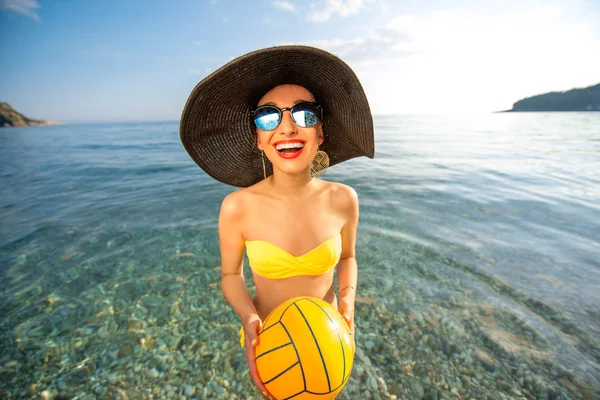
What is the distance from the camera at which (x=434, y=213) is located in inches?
286

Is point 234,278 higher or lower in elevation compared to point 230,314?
higher

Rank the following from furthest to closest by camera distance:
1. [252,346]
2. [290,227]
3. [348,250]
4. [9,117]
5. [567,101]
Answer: [567,101] → [9,117] → [348,250] → [290,227] → [252,346]

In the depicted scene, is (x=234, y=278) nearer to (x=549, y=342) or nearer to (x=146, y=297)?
(x=146, y=297)

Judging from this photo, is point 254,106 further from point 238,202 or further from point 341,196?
point 341,196

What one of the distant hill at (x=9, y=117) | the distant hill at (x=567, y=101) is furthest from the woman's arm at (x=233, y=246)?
the distant hill at (x=567, y=101)

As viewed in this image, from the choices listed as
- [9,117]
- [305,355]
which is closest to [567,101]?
[305,355]

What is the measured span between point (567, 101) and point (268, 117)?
635 ft

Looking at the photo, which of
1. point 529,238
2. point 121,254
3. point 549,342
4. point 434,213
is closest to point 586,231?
point 529,238

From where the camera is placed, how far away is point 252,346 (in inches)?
77.9

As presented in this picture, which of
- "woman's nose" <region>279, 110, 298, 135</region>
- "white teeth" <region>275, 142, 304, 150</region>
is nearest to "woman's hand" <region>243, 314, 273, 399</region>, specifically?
"white teeth" <region>275, 142, 304, 150</region>

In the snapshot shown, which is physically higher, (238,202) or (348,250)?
(238,202)

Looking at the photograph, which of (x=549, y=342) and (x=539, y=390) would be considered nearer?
(x=539, y=390)

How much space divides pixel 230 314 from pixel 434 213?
19.4ft

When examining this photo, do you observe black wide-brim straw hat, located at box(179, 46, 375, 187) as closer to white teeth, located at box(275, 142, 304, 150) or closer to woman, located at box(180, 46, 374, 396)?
woman, located at box(180, 46, 374, 396)
